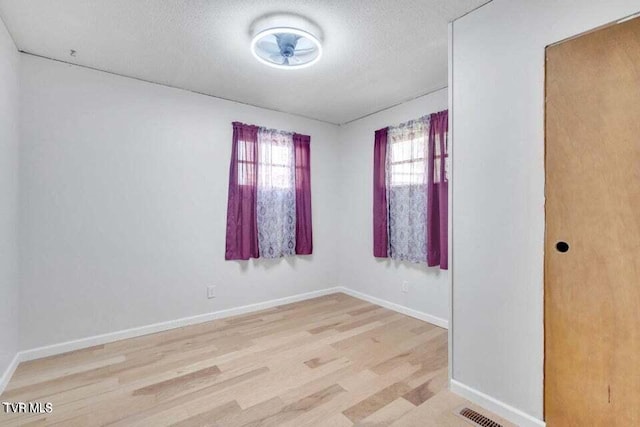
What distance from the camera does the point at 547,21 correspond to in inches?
61.1

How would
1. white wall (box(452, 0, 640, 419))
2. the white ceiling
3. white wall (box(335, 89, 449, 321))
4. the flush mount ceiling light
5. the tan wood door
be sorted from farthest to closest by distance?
1. white wall (box(335, 89, 449, 321))
2. the flush mount ceiling light
3. the white ceiling
4. white wall (box(452, 0, 640, 419))
5. the tan wood door

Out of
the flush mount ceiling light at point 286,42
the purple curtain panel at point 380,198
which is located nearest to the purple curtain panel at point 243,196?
the flush mount ceiling light at point 286,42

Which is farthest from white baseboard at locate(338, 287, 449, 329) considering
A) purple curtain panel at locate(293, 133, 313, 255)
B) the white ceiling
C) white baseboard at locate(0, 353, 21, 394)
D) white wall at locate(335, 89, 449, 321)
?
white baseboard at locate(0, 353, 21, 394)

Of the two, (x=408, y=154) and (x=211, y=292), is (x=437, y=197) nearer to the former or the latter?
(x=408, y=154)

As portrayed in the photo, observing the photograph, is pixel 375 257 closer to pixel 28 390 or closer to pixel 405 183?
pixel 405 183

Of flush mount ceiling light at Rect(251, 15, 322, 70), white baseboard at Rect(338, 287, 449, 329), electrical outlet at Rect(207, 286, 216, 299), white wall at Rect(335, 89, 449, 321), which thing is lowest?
white baseboard at Rect(338, 287, 449, 329)

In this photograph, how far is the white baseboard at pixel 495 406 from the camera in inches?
62.8

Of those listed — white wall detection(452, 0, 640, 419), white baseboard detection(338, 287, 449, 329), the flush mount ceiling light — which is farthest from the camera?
white baseboard detection(338, 287, 449, 329)

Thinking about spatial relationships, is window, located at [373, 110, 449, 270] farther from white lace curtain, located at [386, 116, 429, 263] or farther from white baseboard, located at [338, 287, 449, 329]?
white baseboard, located at [338, 287, 449, 329]

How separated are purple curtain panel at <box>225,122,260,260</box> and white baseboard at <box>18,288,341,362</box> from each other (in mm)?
623

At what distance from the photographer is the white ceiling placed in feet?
6.13

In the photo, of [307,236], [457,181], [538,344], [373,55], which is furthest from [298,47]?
[538,344]

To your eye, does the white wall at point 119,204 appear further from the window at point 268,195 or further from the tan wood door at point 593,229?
the tan wood door at point 593,229

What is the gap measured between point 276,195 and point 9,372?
268 centimetres
